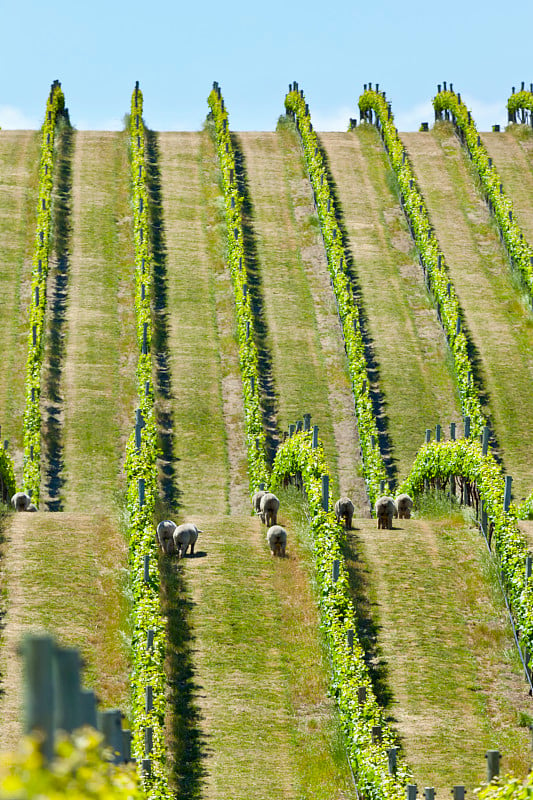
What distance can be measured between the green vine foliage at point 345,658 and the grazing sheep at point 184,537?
10.7 ft

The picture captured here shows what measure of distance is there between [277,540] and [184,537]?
259 centimetres

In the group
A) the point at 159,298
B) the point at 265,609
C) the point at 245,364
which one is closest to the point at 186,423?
the point at 245,364

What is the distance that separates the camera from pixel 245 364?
55.2 meters

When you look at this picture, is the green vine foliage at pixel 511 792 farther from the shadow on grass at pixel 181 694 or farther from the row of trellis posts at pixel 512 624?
the shadow on grass at pixel 181 694

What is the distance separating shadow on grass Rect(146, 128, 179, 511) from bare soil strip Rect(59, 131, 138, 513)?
47.0 inches

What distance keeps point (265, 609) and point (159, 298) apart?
31629 mm

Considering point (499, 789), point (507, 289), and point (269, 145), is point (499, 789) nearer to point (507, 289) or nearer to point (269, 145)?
point (507, 289)

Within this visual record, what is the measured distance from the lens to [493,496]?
115 feet

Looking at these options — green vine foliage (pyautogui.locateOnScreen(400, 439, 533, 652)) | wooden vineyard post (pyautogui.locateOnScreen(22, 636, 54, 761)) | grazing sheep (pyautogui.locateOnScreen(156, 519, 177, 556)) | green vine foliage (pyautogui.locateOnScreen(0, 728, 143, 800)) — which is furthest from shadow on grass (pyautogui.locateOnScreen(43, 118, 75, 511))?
wooden vineyard post (pyautogui.locateOnScreen(22, 636, 54, 761))

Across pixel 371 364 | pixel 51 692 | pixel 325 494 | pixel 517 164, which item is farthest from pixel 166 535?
pixel 517 164

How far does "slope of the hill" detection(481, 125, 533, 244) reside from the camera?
6881 cm

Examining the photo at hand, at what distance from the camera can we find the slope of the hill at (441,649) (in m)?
26.4

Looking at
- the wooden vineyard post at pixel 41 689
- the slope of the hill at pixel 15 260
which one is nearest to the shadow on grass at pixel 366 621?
the slope of the hill at pixel 15 260

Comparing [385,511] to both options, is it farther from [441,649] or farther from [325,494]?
[441,649]
